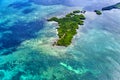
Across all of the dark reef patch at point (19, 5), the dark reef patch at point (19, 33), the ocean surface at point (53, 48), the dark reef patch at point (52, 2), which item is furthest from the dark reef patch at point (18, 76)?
the dark reef patch at point (52, 2)

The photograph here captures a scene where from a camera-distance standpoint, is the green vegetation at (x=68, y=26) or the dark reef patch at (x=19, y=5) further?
the dark reef patch at (x=19, y=5)

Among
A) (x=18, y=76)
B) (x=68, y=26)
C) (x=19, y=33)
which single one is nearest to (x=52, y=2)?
(x=68, y=26)

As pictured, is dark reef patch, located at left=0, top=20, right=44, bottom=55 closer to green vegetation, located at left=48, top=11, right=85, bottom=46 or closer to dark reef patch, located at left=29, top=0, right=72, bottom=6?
green vegetation, located at left=48, top=11, right=85, bottom=46

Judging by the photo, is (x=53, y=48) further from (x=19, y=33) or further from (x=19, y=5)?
(x=19, y=5)

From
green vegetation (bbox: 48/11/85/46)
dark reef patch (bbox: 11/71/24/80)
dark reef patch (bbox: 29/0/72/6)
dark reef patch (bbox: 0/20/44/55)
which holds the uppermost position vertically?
dark reef patch (bbox: 29/0/72/6)

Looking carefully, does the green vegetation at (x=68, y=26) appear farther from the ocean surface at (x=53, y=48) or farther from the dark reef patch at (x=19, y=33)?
the dark reef patch at (x=19, y=33)

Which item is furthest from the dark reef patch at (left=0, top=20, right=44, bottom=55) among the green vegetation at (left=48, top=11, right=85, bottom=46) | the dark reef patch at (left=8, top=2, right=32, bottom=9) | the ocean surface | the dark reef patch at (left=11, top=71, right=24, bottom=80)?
the dark reef patch at (left=8, top=2, right=32, bottom=9)

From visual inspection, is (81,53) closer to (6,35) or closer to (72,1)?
(6,35)
